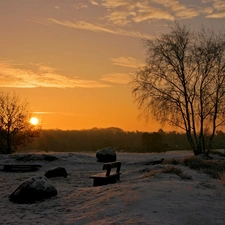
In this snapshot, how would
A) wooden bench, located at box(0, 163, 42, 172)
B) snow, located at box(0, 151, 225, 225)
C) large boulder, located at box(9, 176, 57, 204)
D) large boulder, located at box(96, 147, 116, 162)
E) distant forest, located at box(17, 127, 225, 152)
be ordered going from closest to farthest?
snow, located at box(0, 151, 225, 225) → large boulder, located at box(9, 176, 57, 204) → wooden bench, located at box(0, 163, 42, 172) → large boulder, located at box(96, 147, 116, 162) → distant forest, located at box(17, 127, 225, 152)

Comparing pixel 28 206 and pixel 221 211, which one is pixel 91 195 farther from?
pixel 221 211

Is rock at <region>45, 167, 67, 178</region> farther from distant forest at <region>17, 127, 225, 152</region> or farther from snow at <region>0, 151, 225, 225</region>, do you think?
distant forest at <region>17, 127, 225, 152</region>

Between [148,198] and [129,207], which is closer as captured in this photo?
[129,207]

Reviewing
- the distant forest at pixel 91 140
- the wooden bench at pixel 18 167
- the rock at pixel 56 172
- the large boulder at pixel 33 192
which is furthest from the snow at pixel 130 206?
the distant forest at pixel 91 140

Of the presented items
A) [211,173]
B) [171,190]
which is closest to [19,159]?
[211,173]

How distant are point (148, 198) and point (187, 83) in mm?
18949

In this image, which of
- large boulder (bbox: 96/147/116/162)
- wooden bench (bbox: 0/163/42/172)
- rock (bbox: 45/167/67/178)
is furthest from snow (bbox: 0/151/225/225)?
large boulder (bbox: 96/147/116/162)

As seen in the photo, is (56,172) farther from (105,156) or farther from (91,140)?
(91,140)

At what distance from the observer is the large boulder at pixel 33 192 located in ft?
34.2

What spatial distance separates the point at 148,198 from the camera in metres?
8.77

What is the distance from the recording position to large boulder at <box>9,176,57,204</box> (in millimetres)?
10432

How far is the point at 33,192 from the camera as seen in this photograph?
414 inches

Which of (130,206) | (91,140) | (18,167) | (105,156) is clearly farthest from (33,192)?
(91,140)

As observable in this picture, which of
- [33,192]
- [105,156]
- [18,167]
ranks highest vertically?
[105,156]
